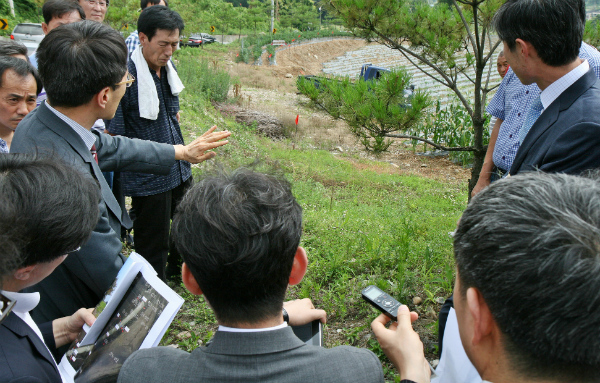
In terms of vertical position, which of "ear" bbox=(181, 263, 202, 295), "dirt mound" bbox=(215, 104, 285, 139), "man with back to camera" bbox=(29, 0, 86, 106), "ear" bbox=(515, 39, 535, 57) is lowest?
"dirt mound" bbox=(215, 104, 285, 139)

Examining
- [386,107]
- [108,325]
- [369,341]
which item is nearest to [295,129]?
[386,107]

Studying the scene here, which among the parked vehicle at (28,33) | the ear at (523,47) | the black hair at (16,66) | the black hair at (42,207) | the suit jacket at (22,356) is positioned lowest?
the parked vehicle at (28,33)

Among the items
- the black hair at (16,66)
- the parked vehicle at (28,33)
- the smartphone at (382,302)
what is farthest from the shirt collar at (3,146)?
the parked vehicle at (28,33)

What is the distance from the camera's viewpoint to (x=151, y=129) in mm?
2982

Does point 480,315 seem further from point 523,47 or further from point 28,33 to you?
point 28,33

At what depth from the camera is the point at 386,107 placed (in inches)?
153

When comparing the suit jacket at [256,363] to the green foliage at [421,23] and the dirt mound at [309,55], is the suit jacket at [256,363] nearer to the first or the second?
the green foliage at [421,23]

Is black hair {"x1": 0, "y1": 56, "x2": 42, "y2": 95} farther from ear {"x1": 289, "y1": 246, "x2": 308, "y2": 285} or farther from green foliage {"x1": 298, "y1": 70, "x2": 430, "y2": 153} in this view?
green foliage {"x1": 298, "y1": 70, "x2": 430, "y2": 153}

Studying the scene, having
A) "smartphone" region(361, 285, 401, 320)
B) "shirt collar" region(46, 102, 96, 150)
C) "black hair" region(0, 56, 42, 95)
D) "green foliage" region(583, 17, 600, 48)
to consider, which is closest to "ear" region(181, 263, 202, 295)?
"smartphone" region(361, 285, 401, 320)

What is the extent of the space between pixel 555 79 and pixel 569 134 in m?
0.33

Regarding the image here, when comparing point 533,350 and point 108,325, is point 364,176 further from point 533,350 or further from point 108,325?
point 533,350

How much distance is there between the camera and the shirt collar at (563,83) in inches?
75.0

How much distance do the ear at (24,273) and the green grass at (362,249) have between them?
0.64 meters

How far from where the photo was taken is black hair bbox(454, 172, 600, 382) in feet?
2.51
